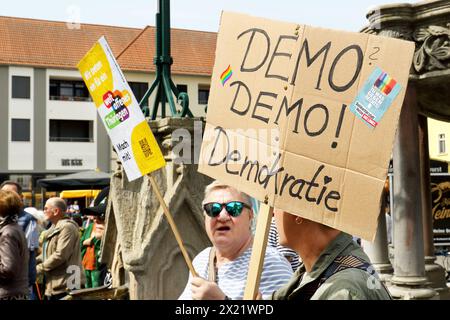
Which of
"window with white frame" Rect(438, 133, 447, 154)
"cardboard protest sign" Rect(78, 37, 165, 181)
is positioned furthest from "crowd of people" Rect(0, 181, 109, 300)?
"window with white frame" Rect(438, 133, 447, 154)

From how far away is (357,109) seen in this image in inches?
73.5

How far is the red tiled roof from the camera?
1394 inches

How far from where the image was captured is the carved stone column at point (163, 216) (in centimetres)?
387

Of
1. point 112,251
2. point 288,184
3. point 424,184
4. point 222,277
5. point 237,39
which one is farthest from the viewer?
point 424,184

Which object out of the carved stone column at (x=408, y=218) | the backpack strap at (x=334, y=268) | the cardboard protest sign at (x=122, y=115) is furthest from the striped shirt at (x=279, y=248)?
the carved stone column at (x=408, y=218)

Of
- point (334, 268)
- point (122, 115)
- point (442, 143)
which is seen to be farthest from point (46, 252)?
point (442, 143)

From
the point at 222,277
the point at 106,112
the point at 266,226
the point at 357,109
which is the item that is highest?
the point at 106,112

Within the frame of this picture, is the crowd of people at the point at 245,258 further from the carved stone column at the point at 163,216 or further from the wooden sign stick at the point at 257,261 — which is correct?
the carved stone column at the point at 163,216

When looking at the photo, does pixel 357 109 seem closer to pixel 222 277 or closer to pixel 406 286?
pixel 222 277

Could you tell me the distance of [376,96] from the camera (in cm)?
181

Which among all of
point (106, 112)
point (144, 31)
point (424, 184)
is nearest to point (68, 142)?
point (144, 31)

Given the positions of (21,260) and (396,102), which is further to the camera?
(21,260)

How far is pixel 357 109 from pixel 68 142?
1464 inches

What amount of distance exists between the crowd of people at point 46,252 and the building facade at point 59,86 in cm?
2865
